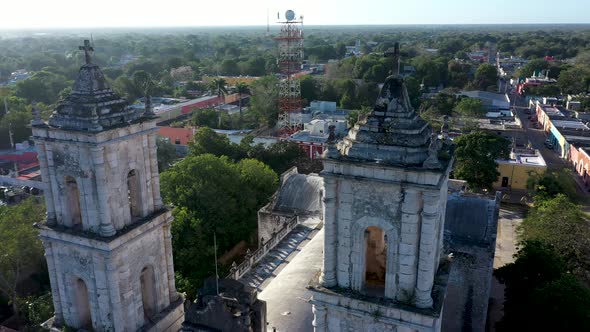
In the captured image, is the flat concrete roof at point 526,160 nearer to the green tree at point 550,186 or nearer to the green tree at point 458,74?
the green tree at point 550,186

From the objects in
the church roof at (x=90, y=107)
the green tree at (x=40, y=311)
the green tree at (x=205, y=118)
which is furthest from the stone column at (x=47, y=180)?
the green tree at (x=205, y=118)

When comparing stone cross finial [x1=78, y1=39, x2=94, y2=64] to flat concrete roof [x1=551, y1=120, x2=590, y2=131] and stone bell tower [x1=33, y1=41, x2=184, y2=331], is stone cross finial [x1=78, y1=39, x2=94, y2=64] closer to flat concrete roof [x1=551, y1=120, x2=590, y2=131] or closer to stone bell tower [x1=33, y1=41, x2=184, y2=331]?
stone bell tower [x1=33, y1=41, x2=184, y2=331]

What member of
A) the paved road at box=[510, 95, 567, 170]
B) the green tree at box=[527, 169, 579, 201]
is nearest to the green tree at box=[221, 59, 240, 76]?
the paved road at box=[510, 95, 567, 170]

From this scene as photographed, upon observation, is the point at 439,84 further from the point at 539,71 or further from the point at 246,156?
the point at 246,156

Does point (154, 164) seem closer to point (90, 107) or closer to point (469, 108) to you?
point (90, 107)

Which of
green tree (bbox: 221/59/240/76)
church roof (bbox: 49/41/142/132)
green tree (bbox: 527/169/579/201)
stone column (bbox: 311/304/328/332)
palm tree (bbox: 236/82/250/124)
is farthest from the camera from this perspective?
green tree (bbox: 221/59/240/76)

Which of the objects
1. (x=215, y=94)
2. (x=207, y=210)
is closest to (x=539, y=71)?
(x=215, y=94)
